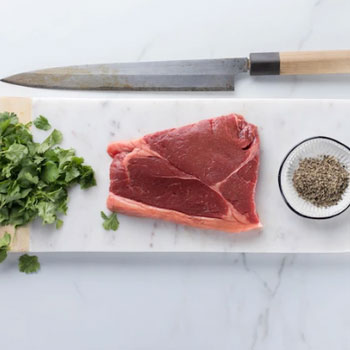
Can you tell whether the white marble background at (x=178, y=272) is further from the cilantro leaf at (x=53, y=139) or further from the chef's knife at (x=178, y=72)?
the cilantro leaf at (x=53, y=139)

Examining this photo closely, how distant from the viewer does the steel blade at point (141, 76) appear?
1.89m

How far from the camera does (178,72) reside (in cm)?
189

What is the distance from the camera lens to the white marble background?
1925 mm

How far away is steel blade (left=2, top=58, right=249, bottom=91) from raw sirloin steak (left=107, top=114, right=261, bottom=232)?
0.18 metres

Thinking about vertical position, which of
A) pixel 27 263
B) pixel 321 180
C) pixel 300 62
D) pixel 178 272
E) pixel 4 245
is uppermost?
pixel 300 62

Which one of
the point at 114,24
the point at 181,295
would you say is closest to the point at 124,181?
the point at 181,295

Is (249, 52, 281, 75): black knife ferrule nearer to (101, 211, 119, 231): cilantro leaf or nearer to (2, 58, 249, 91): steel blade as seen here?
(2, 58, 249, 91): steel blade

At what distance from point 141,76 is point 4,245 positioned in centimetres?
83

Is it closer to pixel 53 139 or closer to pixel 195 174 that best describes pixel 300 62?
pixel 195 174

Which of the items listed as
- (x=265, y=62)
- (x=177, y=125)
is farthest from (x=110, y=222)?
(x=265, y=62)

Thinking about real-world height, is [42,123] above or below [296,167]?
above

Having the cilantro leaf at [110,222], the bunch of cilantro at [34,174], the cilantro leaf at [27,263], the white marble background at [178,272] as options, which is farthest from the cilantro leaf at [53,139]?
the cilantro leaf at [27,263]

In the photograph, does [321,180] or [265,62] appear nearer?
[321,180]

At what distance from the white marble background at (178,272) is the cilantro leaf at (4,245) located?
0.09 m
